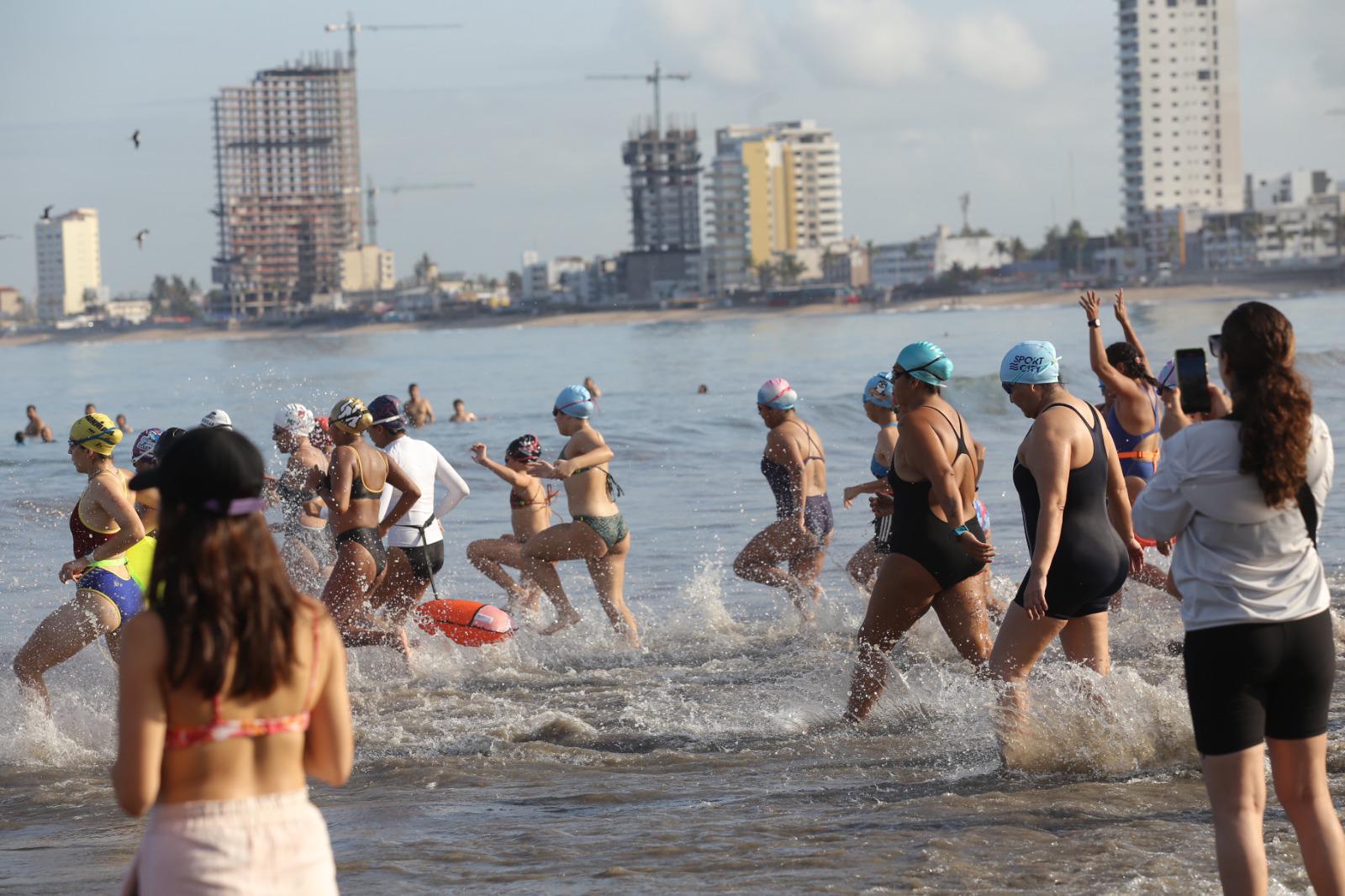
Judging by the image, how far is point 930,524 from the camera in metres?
6.23

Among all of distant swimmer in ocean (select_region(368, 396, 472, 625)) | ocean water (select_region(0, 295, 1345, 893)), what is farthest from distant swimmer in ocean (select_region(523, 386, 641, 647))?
distant swimmer in ocean (select_region(368, 396, 472, 625))

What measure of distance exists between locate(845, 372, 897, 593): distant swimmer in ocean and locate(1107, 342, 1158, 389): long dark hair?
126 centimetres

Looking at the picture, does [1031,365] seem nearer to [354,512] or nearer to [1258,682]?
[1258,682]

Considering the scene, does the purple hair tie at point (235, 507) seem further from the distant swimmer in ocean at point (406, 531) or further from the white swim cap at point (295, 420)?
the white swim cap at point (295, 420)

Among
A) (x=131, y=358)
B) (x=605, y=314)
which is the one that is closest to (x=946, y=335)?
(x=131, y=358)

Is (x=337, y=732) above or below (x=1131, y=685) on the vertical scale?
above

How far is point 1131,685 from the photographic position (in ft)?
20.2

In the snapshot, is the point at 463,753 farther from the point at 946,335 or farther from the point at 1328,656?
the point at 946,335

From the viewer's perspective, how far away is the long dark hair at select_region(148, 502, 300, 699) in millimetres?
2758

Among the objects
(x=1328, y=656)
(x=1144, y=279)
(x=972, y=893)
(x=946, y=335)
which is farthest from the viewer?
(x=1144, y=279)

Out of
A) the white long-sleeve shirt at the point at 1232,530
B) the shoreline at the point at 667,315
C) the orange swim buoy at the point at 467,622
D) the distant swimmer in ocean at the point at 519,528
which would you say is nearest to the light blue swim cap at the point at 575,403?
the distant swimmer in ocean at the point at 519,528

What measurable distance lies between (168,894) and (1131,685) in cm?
436

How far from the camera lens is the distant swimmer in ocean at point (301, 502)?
991 cm

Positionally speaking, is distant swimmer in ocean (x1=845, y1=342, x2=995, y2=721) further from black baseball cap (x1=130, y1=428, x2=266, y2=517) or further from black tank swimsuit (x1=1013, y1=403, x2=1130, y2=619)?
black baseball cap (x1=130, y1=428, x2=266, y2=517)
